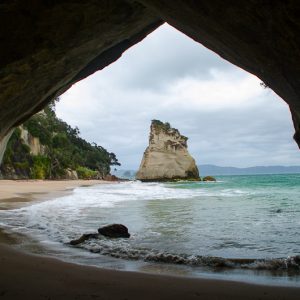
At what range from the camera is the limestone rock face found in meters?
77.1

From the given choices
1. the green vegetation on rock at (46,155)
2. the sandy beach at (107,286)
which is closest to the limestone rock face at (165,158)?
the green vegetation on rock at (46,155)

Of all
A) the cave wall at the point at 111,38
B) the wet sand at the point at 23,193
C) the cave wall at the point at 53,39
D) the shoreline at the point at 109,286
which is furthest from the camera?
the wet sand at the point at 23,193

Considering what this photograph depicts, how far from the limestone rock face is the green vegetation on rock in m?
11.0

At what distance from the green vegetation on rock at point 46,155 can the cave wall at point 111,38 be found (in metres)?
38.0

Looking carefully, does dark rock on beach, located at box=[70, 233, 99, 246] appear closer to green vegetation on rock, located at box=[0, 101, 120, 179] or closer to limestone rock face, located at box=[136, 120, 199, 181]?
green vegetation on rock, located at box=[0, 101, 120, 179]

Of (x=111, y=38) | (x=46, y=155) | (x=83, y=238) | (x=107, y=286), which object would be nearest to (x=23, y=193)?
(x=83, y=238)

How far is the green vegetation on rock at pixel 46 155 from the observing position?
5184 centimetres

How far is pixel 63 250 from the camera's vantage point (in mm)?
7891

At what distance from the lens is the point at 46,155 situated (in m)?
60.5

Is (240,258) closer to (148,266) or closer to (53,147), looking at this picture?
(148,266)

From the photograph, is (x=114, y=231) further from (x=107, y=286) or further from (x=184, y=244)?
(x=107, y=286)

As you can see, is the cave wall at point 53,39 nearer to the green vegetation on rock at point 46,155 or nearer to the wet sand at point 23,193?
the wet sand at point 23,193

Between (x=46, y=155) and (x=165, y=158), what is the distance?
26636 mm

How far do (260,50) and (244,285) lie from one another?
3.23m
